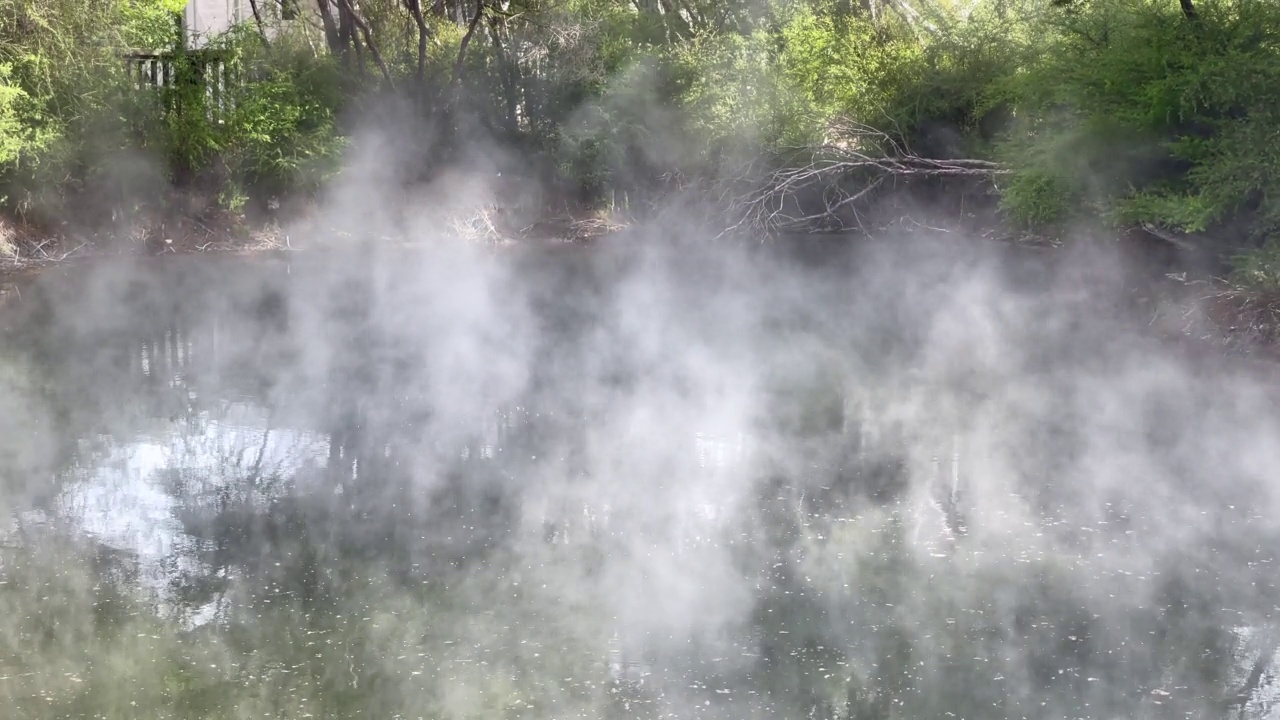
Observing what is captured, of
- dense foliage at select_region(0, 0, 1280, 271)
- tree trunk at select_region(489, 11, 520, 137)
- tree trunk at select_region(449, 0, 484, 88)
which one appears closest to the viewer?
dense foliage at select_region(0, 0, 1280, 271)

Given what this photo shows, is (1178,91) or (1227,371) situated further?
(1178,91)

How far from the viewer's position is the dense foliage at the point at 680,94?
1193cm

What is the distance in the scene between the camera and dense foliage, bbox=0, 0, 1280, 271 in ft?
39.1

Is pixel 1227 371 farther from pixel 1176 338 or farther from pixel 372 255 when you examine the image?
pixel 372 255

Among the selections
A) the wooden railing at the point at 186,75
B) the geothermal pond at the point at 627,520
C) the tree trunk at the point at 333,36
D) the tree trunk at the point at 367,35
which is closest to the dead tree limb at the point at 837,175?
the geothermal pond at the point at 627,520

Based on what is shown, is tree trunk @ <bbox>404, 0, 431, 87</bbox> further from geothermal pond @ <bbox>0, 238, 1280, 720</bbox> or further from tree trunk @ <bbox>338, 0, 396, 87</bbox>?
geothermal pond @ <bbox>0, 238, 1280, 720</bbox>

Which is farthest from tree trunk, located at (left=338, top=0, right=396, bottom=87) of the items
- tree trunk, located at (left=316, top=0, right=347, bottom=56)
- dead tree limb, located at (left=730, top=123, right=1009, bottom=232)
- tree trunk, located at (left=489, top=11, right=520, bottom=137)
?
dead tree limb, located at (left=730, top=123, right=1009, bottom=232)

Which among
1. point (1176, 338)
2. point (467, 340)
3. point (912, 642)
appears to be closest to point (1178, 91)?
point (1176, 338)

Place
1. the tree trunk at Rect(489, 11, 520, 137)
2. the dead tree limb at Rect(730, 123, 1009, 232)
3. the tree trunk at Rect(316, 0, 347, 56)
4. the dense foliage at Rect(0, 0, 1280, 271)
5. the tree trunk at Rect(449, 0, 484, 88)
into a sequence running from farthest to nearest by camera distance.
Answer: the tree trunk at Rect(489, 11, 520, 137) → the tree trunk at Rect(316, 0, 347, 56) → the tree trunk at Rect(449, 0, 484, 88) → the dead tree limb at Rect(730, 123, 1009, 232) → the dense foliage at Rect(0, 0, 1280, 271)

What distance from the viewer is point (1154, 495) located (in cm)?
732

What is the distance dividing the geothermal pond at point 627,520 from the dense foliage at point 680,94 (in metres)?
2.15

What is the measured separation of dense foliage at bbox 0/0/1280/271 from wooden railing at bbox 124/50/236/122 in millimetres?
70

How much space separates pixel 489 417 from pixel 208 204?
9928 mm

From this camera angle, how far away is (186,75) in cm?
1666
